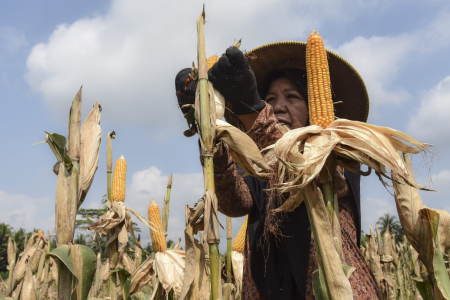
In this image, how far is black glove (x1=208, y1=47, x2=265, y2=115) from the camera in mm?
1611

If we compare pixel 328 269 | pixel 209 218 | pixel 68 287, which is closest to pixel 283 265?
pixel 328 269

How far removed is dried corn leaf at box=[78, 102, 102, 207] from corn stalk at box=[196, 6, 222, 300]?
438 millimetres

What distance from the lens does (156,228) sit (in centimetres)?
334

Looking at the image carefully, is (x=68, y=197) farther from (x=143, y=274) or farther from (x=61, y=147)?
(x=143, y=274)

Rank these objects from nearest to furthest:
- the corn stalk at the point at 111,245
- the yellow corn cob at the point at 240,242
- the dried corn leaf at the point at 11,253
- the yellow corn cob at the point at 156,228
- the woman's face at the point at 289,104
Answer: the woman's face at the point at 289,104 → the corn stalk at the point at 111,245 → the yellow corn cob at the point at 156,228 → the yellow corn cob at the point at 240,242 → the dried corn leaf at the point at 11,253

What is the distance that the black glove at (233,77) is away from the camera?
5.29 feet

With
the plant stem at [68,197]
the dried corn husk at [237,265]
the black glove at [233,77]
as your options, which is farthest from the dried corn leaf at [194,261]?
the dried corn husk at [237,265]

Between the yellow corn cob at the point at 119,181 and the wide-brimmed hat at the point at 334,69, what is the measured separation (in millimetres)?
1262

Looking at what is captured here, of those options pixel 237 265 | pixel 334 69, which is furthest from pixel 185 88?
pixel 237 265

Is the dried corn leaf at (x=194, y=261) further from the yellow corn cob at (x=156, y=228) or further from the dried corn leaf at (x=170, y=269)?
the yellow corn cob at (x=156, y=228)

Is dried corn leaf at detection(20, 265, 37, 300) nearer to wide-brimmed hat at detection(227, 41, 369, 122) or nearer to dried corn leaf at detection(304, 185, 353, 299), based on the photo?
wide-brimmed hat at detection(227, 41, 369, 122)

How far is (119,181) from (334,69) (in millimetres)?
1890

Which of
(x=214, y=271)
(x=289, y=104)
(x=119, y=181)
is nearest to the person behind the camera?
(x=214, y=271)

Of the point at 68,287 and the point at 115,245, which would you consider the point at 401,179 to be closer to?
the point at 68,287
